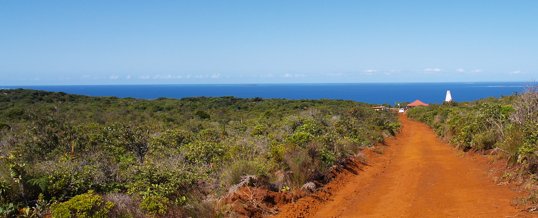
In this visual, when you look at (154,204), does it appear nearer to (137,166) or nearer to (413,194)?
(137,166)

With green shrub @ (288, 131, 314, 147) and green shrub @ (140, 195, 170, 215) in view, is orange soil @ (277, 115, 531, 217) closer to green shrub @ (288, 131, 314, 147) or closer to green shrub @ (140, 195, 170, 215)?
green shrub @ (288, 131, 314, 147)

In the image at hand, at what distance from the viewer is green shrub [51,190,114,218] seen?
6.33m

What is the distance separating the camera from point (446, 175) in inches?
492

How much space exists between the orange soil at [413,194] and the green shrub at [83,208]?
3.38m

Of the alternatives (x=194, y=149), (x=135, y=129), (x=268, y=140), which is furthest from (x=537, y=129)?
(x=135, y=129)

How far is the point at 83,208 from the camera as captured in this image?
639 cm

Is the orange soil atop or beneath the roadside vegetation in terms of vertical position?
beneath

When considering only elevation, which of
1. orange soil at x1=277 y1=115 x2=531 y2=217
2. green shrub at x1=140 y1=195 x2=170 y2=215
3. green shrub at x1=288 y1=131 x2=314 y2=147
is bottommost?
orange soil at x1=277 y1=115 x2=531 y2=217

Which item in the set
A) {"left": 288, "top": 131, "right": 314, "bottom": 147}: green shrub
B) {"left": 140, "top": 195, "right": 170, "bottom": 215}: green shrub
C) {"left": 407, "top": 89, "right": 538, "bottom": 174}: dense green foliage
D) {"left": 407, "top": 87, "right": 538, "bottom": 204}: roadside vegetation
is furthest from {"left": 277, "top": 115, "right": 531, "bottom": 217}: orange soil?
{"left": 140, "top": 195, "right": 170, "bottom": 215}: green shrub

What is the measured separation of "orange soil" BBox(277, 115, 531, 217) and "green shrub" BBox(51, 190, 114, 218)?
3.38 m

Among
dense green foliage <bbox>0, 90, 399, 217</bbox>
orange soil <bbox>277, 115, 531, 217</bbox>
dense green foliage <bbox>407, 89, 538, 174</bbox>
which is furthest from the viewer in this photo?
dense green foliage <bbox>407, 89, 538, 174</bbox>

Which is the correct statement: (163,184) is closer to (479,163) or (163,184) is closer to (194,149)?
(194,149)

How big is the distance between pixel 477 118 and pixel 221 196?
12917 mm

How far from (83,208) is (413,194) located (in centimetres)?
708
